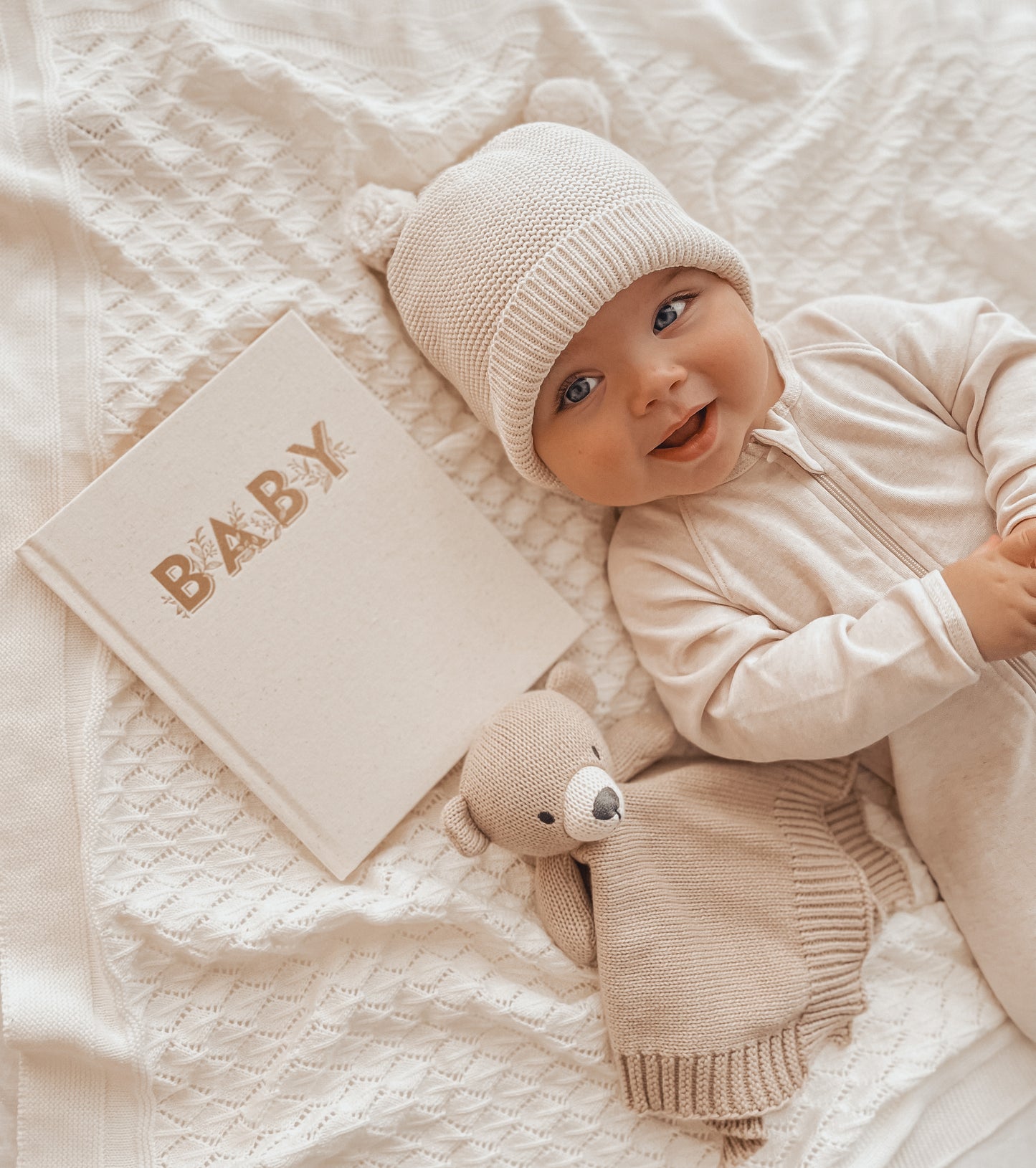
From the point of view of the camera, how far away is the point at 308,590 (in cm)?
100

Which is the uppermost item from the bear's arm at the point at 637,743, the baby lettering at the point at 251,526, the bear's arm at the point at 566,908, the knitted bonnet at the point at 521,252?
the knitted bonnet at the point at 521,252

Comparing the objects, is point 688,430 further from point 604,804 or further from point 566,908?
point 566,908

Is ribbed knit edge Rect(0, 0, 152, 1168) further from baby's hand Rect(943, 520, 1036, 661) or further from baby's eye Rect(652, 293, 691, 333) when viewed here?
baby's hand Rect(943, 520, 1036, 661)

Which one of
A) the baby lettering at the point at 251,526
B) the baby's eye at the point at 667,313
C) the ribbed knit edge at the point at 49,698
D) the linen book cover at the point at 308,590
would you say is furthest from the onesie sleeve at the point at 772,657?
the ribbed knit edge at the point at 49,698

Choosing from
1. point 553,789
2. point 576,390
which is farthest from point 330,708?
point 576,390

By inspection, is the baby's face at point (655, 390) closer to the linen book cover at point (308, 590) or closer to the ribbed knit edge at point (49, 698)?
the linen book cover at point (308, 590)

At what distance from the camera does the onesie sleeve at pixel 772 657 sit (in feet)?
2.92

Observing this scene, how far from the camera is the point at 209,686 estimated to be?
3.16 feet

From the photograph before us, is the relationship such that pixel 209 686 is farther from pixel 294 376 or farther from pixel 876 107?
pixel 876 107

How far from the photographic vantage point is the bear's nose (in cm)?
89

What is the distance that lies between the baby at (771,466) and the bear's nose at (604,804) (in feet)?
0.54

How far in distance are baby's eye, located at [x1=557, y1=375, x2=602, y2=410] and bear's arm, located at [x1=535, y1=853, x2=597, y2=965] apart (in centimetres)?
51

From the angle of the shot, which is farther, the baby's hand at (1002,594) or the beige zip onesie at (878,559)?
the beige zip onesie at (878,559)

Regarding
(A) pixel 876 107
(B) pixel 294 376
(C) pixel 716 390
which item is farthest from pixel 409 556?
(A) pixel 876 107
